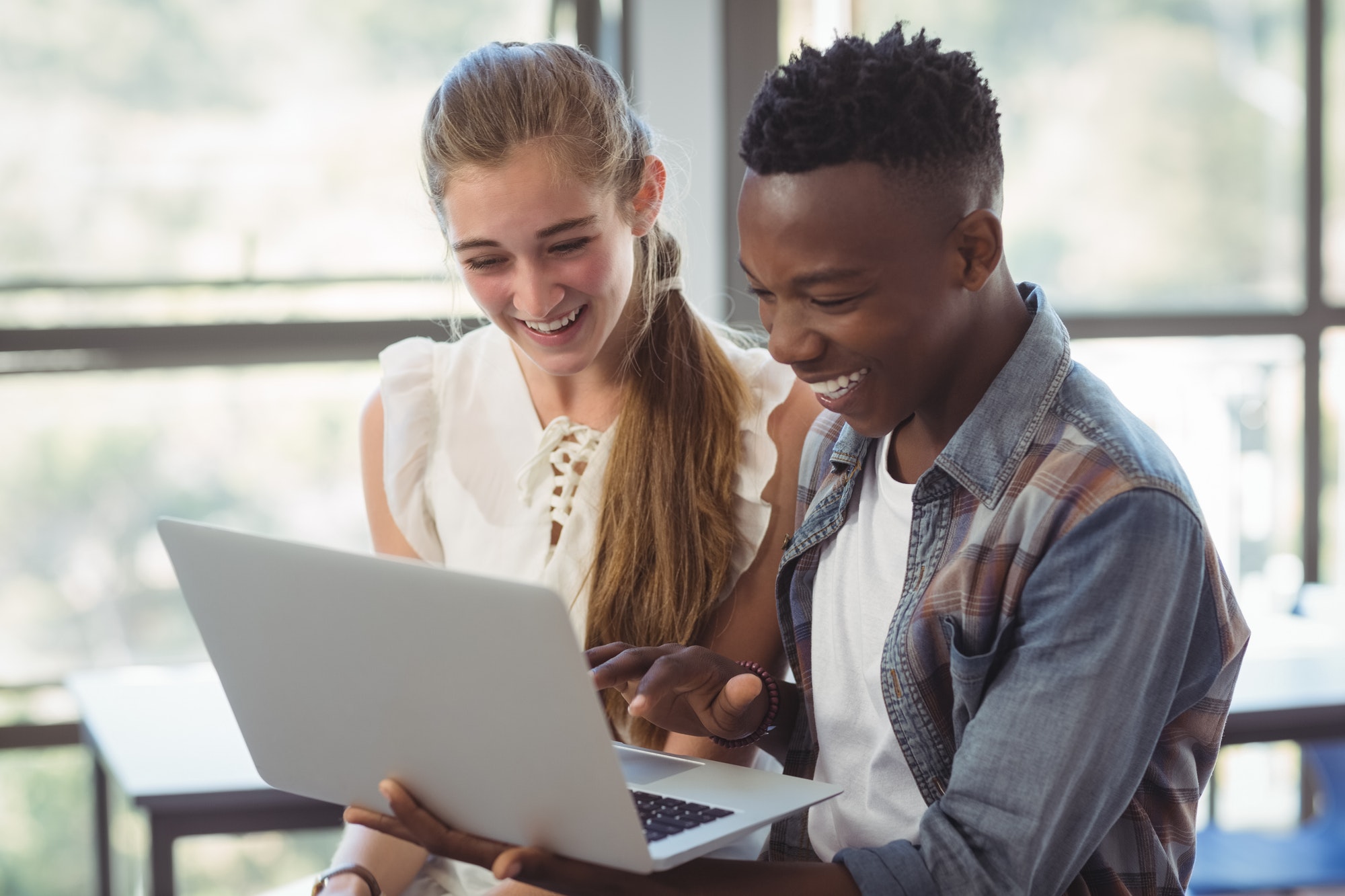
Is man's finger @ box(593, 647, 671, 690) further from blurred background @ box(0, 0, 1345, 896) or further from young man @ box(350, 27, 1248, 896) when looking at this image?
blurred background @ box(0, 0, 1345, 896)

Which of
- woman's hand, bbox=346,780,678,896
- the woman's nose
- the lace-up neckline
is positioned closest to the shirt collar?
woman's hand, bbox=346,780,678,896

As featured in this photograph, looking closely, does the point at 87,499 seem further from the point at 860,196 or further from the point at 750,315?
the point at 860,196

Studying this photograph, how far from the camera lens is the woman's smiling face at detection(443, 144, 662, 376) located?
4.26 ft

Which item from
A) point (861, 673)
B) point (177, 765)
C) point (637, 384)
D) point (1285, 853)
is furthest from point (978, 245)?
point (1285, 853)

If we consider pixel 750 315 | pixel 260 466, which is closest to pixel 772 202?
pixel 750 315

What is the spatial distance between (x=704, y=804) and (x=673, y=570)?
465 mm

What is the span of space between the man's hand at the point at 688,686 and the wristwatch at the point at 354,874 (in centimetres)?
34

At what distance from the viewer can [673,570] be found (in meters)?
1.39

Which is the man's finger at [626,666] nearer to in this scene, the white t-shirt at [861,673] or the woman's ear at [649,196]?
the white t-shirt at [861,673]

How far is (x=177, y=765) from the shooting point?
165cm

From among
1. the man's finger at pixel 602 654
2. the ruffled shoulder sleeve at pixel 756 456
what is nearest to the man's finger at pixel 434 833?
the man's finger at pixel 602 654

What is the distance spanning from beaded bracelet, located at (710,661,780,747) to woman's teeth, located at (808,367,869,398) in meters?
0.28

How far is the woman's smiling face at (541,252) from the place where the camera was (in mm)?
1300

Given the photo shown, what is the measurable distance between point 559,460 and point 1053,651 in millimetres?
744
